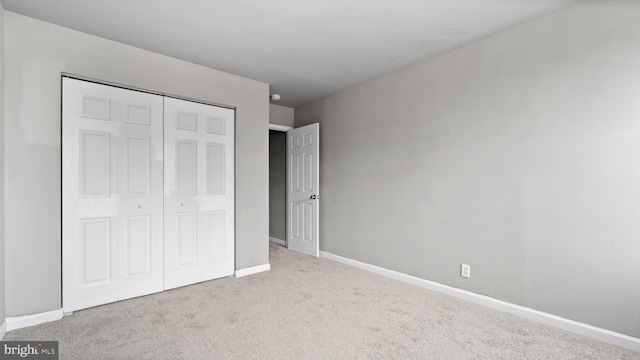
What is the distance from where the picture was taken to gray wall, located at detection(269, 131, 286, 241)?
18.2 feet

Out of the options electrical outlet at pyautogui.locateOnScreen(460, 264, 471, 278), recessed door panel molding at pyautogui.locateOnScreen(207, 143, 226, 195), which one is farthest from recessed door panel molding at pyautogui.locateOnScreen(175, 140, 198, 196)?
electrical outlet at pyautogui.locateOnScreen(460, 264, 471, 278)

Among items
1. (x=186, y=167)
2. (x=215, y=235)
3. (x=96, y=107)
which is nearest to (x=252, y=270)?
(x=215, y=235)

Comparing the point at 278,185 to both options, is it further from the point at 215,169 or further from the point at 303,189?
A: the point at 215,169

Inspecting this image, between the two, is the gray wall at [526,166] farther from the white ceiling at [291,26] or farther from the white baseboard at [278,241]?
the white baseboard at [278,241]

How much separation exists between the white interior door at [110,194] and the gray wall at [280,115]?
2.07 m

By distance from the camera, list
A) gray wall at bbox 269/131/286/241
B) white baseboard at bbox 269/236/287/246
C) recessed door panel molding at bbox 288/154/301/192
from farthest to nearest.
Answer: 1. gray wall at bbox 269/131/286/241
2. white baseboard at bbox 269/236/287/246
3. recessed door panel molding at bbox 288/154/301/192

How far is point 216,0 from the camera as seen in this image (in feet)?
7.19

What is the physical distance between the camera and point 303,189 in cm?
477

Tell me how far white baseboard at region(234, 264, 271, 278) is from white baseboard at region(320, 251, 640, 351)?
1.46m

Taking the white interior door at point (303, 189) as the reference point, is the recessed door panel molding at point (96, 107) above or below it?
above

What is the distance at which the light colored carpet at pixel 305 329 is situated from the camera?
1.99 meters

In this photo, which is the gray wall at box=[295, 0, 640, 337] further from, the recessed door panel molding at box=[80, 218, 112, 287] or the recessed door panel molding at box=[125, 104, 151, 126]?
the recessed door panel molding at box=[80, 218, 112, 287]

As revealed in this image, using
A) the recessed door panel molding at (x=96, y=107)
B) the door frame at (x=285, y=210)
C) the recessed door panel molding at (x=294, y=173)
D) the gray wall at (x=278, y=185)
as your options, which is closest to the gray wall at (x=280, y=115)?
the door frame at (x=285, y=210)

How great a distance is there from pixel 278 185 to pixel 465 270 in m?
3.70
